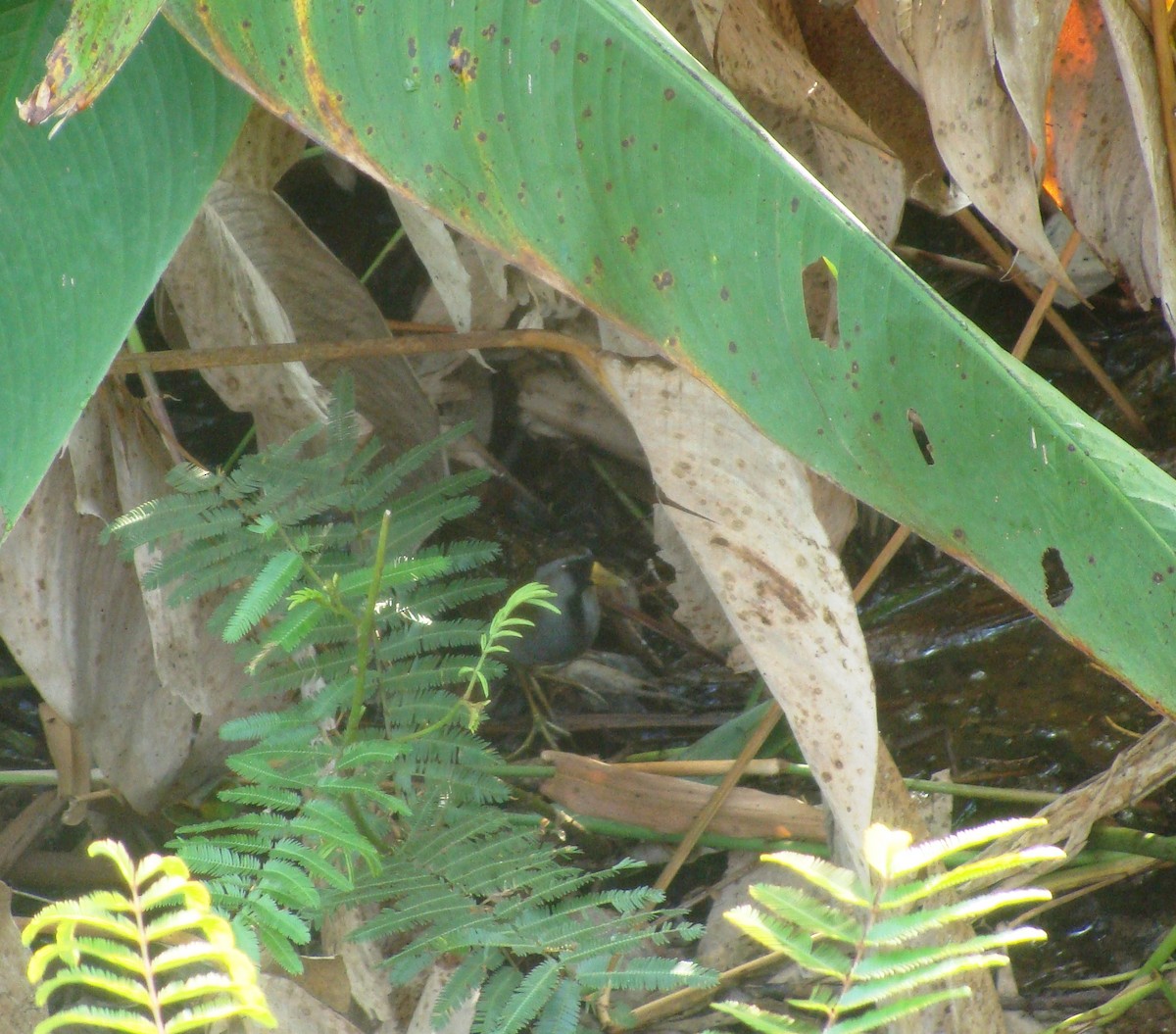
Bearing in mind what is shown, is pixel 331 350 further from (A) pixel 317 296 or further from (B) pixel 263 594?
(B) pixel 263 594

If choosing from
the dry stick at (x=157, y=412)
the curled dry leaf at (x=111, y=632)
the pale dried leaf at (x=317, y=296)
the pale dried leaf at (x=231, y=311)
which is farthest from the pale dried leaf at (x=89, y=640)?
the pale dried leaf at (x=317, y=296)

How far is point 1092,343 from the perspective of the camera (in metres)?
1.85

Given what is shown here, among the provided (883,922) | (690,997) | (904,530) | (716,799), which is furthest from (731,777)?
(883,922)

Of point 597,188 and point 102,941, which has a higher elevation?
point 597,188

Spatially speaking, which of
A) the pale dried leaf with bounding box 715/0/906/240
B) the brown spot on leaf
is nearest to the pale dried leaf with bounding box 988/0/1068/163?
the pale dried leaf with bounding box 715/0/906/240

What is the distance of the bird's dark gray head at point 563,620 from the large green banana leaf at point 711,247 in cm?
83

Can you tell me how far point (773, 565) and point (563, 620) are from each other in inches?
27.3

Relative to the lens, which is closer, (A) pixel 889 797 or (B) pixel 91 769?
(A) pixel 889 797

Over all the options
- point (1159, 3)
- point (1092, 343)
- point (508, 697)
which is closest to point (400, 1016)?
point (508, 697)

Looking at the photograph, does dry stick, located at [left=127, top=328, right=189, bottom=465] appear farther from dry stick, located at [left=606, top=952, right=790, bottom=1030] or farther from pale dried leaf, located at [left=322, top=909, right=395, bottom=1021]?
dry stick, located at [left=606, top=952, right=790, bottom=1030]

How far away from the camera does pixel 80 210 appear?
1.00m

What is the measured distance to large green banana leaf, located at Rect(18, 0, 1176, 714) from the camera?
2.81ft

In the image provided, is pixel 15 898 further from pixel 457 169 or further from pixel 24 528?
pixel 457 169

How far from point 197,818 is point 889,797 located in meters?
1.01
